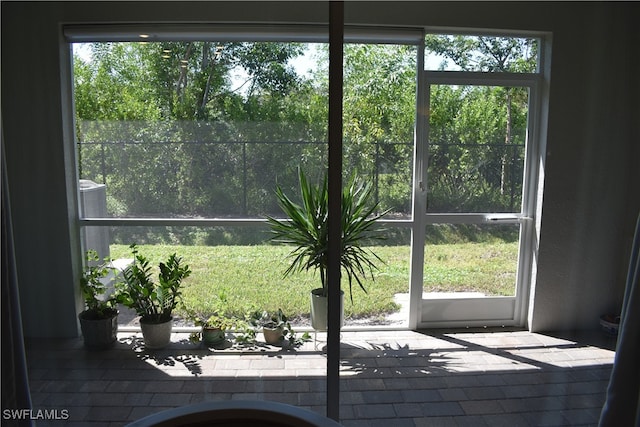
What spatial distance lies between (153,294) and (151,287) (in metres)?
0.04

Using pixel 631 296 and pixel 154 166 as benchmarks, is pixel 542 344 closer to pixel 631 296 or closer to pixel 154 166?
pixel 631 296

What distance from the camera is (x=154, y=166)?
2484 millimetres

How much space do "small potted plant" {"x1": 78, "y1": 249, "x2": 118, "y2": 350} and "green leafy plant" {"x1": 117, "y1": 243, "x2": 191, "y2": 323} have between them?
0.11 meters

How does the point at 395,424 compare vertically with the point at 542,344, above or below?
below

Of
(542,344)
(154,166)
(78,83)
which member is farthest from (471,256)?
Answer: (78,83)

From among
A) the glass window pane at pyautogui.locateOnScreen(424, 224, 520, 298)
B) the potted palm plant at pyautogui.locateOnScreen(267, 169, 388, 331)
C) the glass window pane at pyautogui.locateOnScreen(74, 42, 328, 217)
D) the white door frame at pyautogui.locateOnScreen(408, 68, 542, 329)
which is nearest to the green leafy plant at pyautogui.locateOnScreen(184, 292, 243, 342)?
the potted palm plant at pyautogui.locateOnScreen(267, 169, 388, 331)

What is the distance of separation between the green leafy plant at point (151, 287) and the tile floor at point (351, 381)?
0.58ft

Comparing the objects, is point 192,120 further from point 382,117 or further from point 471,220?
point 471,220

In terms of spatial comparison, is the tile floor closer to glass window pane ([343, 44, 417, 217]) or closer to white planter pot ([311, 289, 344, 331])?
white planter pot ([311, 289, 344, 331])

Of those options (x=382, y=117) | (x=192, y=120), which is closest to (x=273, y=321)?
(x=192, y=120)

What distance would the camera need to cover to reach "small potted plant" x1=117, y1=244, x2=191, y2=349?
2527 millimetres

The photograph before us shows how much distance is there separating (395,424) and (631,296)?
1.31m

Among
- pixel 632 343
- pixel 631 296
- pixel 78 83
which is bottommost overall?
pixel 632 343

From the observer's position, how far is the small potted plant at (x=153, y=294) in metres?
2.53
